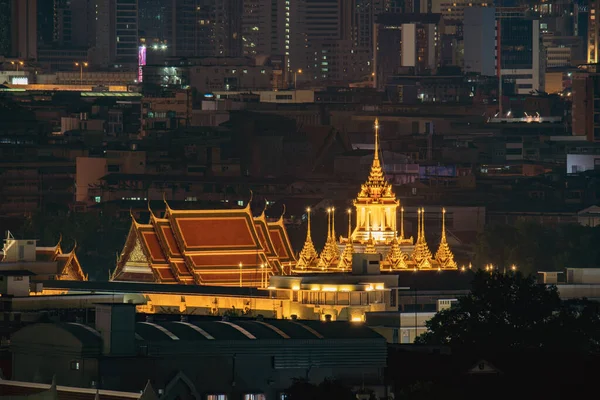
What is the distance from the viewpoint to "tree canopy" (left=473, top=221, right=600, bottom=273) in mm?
169500

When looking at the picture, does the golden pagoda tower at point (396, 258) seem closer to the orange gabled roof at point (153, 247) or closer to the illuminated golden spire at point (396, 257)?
the illuminated golden spire at point (396, 257)

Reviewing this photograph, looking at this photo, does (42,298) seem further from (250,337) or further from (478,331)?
(250,337)

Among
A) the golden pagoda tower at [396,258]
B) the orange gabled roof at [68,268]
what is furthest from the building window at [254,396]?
the orange gabled roof at [68,268]

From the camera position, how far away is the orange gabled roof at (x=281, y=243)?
149750mm

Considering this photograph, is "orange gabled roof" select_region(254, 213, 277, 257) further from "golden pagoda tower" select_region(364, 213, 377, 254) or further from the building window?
the building window

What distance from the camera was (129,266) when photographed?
484 ft

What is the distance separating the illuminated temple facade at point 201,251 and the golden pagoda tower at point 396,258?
515cm

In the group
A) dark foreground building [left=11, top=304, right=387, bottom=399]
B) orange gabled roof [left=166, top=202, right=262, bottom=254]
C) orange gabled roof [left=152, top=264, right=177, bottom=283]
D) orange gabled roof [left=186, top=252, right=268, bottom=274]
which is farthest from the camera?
orange gabled roof [left=186, top=252, right=268, bottom=274]

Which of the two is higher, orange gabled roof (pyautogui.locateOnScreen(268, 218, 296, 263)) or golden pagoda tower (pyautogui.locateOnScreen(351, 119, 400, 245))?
golden pagoda tower (pyautogui.locateOnScreen(351, 119, 400, 245))

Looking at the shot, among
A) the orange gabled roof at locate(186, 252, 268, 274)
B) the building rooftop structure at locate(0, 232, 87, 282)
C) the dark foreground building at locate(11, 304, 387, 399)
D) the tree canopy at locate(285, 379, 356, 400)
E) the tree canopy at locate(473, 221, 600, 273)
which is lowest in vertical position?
the tree canopy at locate(473, 221, 600, 273)

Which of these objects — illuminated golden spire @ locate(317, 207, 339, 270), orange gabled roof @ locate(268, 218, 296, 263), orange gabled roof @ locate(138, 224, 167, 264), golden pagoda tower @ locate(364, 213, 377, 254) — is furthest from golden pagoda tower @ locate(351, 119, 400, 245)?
orange gabled roof @ locate(138, 224, 167, 264)

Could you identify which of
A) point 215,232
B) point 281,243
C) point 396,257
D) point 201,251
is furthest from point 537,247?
point 396,257

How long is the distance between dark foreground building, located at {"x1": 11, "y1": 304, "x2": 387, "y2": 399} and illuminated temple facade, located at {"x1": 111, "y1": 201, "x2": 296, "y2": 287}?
57.2m

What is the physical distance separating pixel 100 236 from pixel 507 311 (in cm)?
8547
